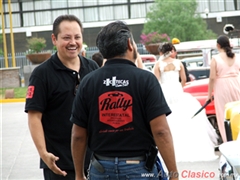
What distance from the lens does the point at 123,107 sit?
4043mm

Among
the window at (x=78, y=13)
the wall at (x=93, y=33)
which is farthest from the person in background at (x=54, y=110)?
the window at (x=78, y=13)

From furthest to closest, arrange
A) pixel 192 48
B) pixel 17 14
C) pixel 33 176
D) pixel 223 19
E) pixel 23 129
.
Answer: pixel 17 14, pixel 223 19, pixel 192 48, pixel 23 129, pixel 33 176

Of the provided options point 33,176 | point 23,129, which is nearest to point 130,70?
point 33,176

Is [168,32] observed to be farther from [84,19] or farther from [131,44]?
[131,44]

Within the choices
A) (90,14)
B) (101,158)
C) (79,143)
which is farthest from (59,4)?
(101,158)

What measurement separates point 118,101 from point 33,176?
6.63 meters

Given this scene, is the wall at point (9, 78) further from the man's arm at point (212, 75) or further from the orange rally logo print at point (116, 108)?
the orange rally logo print at point (116, 108)

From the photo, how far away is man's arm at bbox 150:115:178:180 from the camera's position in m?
4.05

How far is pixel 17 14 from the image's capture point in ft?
188

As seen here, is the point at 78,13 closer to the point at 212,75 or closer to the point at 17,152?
the point at 17,152

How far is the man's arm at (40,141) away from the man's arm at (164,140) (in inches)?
39.3

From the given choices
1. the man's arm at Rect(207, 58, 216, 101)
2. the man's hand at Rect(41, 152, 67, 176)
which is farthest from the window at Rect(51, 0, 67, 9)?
A: the man's hand at Rect(41, 152, 67, 176)

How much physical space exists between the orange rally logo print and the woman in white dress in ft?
23.4

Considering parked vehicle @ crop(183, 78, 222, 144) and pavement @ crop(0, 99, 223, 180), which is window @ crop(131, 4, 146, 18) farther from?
parked vehicle @ crop(183, 78, 222, 144)
